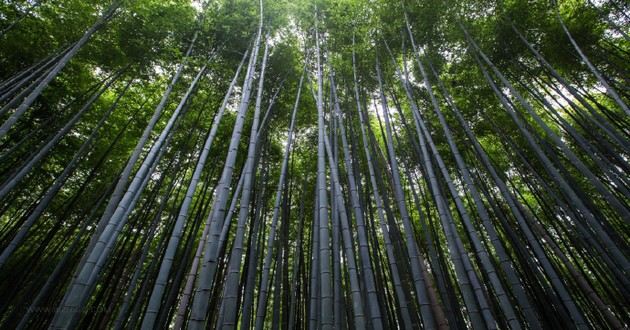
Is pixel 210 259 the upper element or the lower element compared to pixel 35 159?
lower

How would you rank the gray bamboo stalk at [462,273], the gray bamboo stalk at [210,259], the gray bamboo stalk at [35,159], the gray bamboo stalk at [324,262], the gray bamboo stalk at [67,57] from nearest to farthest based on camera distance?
the gray bamboo stalk at [210,259]
the gray bamboo stalk at [324,262]
the gray bamboo stalk at [462,273]
the gray bamboo stalk at [35,159]
the gray bamboo stalk at [67,57]

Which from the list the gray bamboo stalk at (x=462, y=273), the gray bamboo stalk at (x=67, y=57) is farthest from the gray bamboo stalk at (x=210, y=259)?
the gray bamboo stalk at (x=67, y=57)

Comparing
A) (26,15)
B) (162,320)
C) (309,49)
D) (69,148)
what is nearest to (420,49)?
(309,49)

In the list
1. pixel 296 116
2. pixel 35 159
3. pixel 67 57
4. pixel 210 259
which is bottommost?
pixel 210 259

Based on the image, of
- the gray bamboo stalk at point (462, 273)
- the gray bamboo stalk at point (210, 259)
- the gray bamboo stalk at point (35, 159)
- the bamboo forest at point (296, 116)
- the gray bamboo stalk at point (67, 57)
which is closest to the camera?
the gray bamboo stalk at point (210, 259)

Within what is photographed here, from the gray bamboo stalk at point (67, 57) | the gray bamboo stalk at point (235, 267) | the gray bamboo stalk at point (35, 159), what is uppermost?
the gray bamboo stalk at point (67, 57)

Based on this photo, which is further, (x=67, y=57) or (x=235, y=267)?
(x=67, y=57)

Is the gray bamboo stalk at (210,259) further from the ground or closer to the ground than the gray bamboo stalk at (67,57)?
closer to the ground

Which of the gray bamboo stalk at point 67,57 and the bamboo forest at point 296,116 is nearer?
the gray bamboo stalk at point 67,57

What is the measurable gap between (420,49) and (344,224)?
354cm

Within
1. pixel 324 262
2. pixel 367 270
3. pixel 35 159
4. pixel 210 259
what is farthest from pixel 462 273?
pixel 35 159

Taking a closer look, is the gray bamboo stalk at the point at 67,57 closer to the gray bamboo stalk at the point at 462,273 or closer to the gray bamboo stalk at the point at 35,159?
the gray bamboo stalk at the point at 35,159

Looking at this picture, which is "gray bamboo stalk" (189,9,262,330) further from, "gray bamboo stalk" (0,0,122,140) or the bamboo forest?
"gray bamboo stalk" (0,0,122,140)

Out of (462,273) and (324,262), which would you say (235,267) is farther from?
(462,273)
